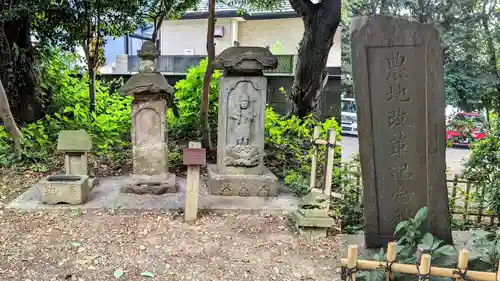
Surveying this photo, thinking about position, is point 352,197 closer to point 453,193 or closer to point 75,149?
point 453,193

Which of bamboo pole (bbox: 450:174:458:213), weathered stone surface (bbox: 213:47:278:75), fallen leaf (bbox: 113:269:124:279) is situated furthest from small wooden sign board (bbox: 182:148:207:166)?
bamboo pole (bbox: 450:174:458:213)

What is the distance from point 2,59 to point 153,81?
0.80 m

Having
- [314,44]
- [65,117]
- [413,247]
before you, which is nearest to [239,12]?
[314,44]

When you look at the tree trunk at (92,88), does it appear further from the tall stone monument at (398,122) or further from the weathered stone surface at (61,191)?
the tall stone monument at (398,122)

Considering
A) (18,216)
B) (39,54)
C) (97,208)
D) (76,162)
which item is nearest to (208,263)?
(97,208)

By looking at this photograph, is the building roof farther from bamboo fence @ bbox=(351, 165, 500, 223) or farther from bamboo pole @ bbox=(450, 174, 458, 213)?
bamboo pole @ bbox=(450, 174, 458, 213)

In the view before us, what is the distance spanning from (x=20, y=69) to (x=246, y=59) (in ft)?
4.09

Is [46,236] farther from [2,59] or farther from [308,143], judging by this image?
[308,143]

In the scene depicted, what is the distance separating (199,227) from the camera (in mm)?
2113

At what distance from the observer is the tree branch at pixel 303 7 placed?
186 centimetres

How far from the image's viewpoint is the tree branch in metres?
1.86

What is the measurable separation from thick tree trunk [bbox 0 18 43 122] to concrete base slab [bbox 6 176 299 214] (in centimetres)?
47

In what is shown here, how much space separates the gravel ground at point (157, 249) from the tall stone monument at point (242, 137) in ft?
1.35

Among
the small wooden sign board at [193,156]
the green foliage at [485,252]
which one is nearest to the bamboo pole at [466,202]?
the green foliage at [485,252]
